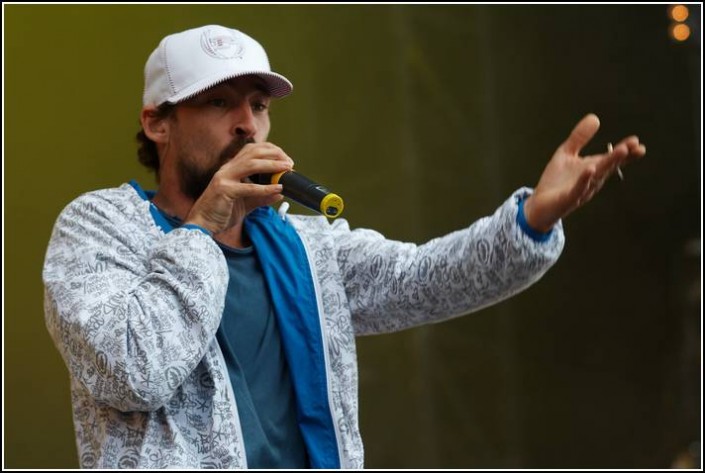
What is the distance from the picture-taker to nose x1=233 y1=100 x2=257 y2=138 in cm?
173

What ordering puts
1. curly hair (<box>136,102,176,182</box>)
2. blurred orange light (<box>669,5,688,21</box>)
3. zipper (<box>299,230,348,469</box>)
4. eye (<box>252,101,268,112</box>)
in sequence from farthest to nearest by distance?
1. blurred orange light (<box>669,5,688,21</box>)
2. curly hair (<box>136,102,176,182</box>)
3. eye (<box>252,101,268,112</box>)
4. zipper (<box>299,230,348,469</box>)

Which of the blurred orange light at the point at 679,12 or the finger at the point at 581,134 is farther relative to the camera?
the blurred orange light at the point at 679,12

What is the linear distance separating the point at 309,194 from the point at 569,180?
378 mm

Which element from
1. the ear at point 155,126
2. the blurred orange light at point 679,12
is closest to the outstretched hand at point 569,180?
the ear at point 155,126

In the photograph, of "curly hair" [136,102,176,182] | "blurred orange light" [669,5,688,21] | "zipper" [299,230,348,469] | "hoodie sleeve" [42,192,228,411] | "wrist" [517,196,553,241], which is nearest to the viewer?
"hoodie sleeve" [42,192,228,411]

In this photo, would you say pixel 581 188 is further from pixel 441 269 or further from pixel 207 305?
pixel 207 305

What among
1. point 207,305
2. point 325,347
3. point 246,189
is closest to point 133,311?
point 207,305

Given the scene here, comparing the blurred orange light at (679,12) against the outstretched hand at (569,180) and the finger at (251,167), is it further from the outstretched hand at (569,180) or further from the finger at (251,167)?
the finger at (251,167)

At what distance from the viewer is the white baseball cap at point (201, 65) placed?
174 centimetres

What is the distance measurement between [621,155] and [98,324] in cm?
75

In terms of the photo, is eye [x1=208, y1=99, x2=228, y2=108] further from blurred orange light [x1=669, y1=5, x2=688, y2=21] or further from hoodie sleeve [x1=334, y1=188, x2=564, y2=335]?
blurred orange light [x1=669, y1=5, x2=688, y2=21]

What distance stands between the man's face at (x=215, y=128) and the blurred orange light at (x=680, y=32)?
7.98 ft

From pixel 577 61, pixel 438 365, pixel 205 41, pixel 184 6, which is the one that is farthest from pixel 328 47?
pixel 205 41

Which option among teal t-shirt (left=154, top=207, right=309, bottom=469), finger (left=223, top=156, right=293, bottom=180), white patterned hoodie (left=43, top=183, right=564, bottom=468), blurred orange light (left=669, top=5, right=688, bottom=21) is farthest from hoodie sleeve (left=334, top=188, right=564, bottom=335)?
blurred orange light (left=669, top=5, right=688, bottom=21)
